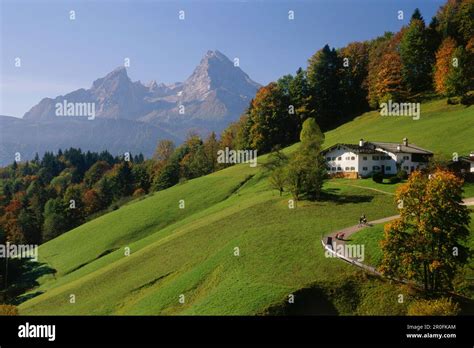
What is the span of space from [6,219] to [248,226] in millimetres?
100360

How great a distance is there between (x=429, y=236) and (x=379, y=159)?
39.6 m

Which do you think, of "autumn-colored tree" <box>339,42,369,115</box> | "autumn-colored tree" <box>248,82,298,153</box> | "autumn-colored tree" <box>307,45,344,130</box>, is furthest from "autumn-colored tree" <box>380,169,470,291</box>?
"autumn-colored tree" <box>339,42,369,115</box>

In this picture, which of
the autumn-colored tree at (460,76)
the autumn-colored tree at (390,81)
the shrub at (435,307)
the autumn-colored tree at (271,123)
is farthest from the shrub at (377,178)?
the autumn-colored tree at (271,123)

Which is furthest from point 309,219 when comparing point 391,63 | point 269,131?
point 391,63

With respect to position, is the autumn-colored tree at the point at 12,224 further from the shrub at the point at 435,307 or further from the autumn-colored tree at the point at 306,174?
the shrub at the point at 435,307

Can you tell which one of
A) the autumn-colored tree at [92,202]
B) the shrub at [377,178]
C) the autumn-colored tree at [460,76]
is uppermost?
the autumn-colored tree at [460,76]

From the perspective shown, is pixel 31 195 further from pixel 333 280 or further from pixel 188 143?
pixel 333 280

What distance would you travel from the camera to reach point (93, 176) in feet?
616

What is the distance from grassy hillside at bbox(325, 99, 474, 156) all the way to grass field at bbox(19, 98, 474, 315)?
72 centimetres

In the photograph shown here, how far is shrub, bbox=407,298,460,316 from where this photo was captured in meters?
28.7

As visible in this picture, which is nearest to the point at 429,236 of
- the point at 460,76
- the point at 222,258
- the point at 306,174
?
the point at 222,258

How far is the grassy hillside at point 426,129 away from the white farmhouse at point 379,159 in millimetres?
5740

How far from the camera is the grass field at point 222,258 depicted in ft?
114

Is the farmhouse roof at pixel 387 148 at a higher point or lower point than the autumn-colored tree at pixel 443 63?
lower
